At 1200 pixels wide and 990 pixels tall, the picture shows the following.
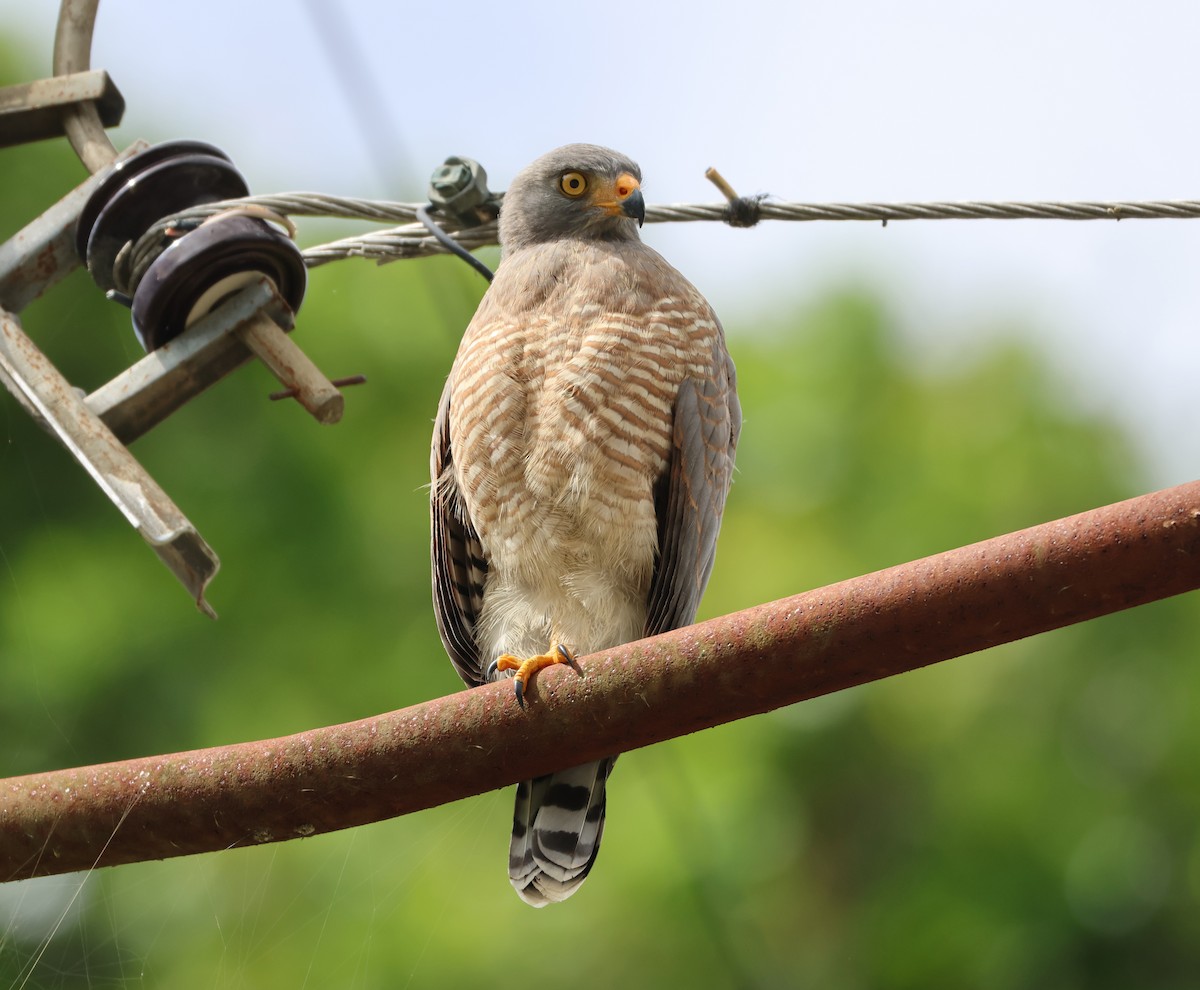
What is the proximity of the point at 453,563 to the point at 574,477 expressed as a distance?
542mm

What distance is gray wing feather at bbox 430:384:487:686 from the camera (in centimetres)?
358

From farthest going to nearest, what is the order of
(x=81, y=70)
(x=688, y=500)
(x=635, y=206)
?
(x=81, y=70) < (x=635, y=206) < (x=688, y=500)

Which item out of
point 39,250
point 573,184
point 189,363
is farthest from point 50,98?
point 573,184

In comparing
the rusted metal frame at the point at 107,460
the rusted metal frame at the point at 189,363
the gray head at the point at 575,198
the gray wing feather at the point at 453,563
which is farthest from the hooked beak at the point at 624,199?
the rusted metal frame at the point at 107,460

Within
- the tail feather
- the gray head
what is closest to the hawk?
the tail feather

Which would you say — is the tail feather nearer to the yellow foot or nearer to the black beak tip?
the yellow foot

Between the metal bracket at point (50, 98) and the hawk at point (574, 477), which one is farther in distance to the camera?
the metal bracket at point (50, 98)

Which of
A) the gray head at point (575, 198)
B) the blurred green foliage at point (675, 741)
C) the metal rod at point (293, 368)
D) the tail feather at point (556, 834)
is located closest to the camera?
the tail feather at point (556, 834)

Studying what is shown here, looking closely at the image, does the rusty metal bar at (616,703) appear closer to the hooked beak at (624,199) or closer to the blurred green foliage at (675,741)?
the hooked beak at (624,199)

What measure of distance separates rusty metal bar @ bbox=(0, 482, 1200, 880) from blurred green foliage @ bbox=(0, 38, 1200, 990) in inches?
158

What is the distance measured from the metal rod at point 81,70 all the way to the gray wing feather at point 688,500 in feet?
6.32

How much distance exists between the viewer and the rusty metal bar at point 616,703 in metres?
1.93

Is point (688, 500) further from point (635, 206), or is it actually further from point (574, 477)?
point (635, 206)

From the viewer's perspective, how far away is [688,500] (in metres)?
3.36
